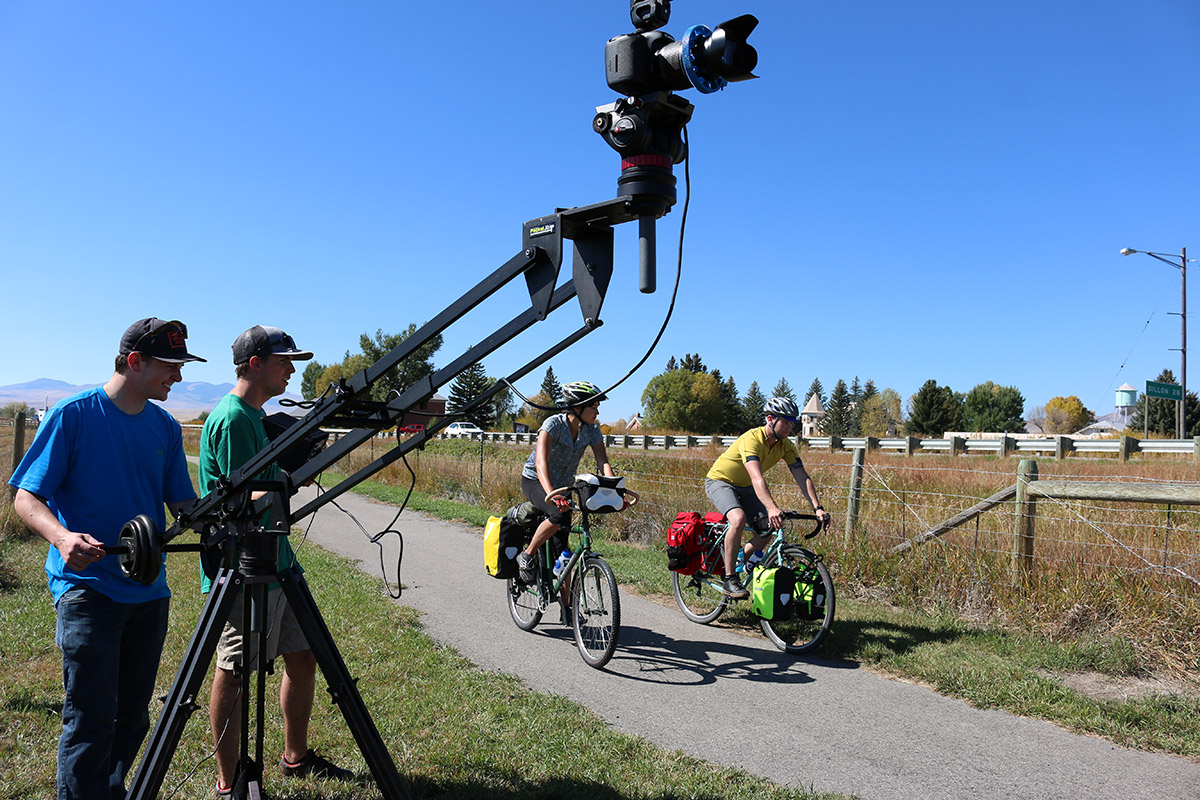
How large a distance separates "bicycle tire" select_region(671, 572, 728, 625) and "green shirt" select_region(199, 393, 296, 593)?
15.6 feet

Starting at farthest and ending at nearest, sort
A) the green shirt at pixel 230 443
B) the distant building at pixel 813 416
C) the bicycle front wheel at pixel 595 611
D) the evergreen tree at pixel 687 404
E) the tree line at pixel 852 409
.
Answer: the distant building at pixel 813 416, the evergreen tree at pixel 687 404, the tree line at pixel 852 409, the bicycle front wheel at pixel 595 611, the green shirt at pixel 230 443

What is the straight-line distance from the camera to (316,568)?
9703mm

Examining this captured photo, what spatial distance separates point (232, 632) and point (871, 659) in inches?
188

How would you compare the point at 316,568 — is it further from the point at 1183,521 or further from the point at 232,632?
the point at 1183,521

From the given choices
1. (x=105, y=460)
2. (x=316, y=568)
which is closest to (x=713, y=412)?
(x=316, y=568)

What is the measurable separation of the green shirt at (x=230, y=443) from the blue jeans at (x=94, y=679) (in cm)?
34

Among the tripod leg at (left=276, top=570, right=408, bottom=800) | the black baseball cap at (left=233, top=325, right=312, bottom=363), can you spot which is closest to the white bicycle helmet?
the black baseball cap at (left=233, top=325, right=312, bottom=363)

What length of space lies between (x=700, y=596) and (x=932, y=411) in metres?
87.9

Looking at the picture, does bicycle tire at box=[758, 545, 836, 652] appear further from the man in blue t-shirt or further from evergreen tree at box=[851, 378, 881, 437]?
evergreen tree at box=[851, 378, 881, 437]

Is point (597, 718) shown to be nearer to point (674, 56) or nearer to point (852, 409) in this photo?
point (674, 56)

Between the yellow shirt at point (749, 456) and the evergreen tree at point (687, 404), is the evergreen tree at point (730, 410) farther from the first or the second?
the yellow shirt at point (749, 456)

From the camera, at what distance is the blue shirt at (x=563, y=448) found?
682 cm

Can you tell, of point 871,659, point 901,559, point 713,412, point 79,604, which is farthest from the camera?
point 713,412

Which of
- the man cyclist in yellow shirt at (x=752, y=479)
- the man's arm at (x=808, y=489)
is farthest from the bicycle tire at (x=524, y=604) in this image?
the man's arm at (x=808, y=489)
